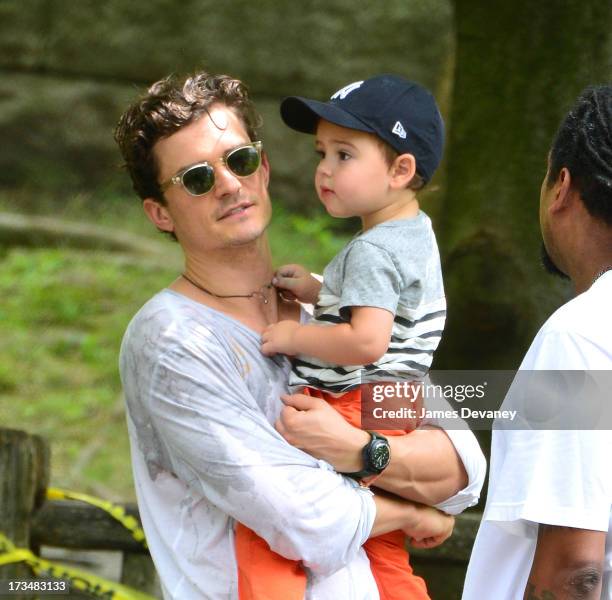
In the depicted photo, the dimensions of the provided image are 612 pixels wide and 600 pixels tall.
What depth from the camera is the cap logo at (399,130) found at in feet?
8.29

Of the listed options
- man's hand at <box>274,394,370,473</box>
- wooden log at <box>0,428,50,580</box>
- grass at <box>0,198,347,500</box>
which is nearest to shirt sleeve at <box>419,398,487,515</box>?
man's hand at <box>274,394,370,473</box>

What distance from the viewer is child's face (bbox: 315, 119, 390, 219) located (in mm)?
2547

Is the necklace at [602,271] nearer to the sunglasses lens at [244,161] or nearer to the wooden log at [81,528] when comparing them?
the sunglasses lens at [244,161]

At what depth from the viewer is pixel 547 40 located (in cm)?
366

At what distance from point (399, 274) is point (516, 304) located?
1282 millimetres

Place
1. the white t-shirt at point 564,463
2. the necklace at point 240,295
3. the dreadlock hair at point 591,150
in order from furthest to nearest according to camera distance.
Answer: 1. the necklace at point 240,295
2. the dreadlock hair at point 591,150
3. the white t-shirt at point 564,463

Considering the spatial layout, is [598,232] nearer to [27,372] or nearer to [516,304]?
[516,304]

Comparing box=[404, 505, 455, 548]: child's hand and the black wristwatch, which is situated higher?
the black wristwatch

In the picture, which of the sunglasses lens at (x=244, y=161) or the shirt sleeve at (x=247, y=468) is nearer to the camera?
the shirt sleeve at (x=247, y=468)

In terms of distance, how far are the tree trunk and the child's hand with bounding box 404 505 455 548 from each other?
3.84 feet

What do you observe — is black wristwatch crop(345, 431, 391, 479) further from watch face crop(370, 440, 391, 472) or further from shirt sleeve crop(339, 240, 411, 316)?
shirt sleeve crop(339, 240, 411, 316)

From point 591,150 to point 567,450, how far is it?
54 centimetres

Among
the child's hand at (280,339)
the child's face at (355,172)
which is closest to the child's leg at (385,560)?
the child's hand at (280,339)

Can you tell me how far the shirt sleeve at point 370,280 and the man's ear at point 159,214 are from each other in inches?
18.1
